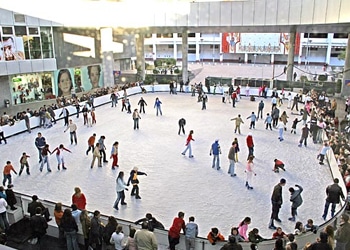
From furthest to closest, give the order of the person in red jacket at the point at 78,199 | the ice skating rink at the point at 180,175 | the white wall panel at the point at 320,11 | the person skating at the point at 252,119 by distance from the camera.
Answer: the white wall panel at the point at 320,11, the person skating at the point at 252,119, the ice skating rink at the point at 180,175, the person in red jacket at the point at 78,199

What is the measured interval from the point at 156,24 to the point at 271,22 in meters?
9.81

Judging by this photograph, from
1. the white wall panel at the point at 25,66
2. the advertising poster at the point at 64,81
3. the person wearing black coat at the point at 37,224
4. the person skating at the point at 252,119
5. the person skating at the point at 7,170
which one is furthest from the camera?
the advertising poster at the point at 64,81

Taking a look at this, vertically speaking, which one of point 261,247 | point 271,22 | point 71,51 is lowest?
point 261,247

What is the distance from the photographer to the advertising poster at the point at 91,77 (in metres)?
31.8

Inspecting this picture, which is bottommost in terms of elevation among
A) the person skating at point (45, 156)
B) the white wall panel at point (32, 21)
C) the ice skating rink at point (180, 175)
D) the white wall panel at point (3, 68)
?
the ice skating rink at point (180, 175)

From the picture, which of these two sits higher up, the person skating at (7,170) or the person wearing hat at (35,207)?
the person wearing hat at (35,207)

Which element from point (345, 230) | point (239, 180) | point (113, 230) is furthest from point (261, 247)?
point (239, 180)

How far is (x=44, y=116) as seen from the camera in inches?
760

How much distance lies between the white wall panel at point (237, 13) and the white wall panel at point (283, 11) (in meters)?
2.92

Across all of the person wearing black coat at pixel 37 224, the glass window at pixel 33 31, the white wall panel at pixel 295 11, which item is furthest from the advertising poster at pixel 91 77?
the person wearing black coat at pixel 37 224

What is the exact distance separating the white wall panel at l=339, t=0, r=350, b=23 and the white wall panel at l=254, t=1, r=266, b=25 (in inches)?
235

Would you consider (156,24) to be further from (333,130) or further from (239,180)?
(239,180)

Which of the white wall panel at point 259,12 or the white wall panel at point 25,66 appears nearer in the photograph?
the white wall panel at point 25,66

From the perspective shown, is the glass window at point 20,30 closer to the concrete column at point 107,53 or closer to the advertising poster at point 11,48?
the advertising poster at point 11,48
